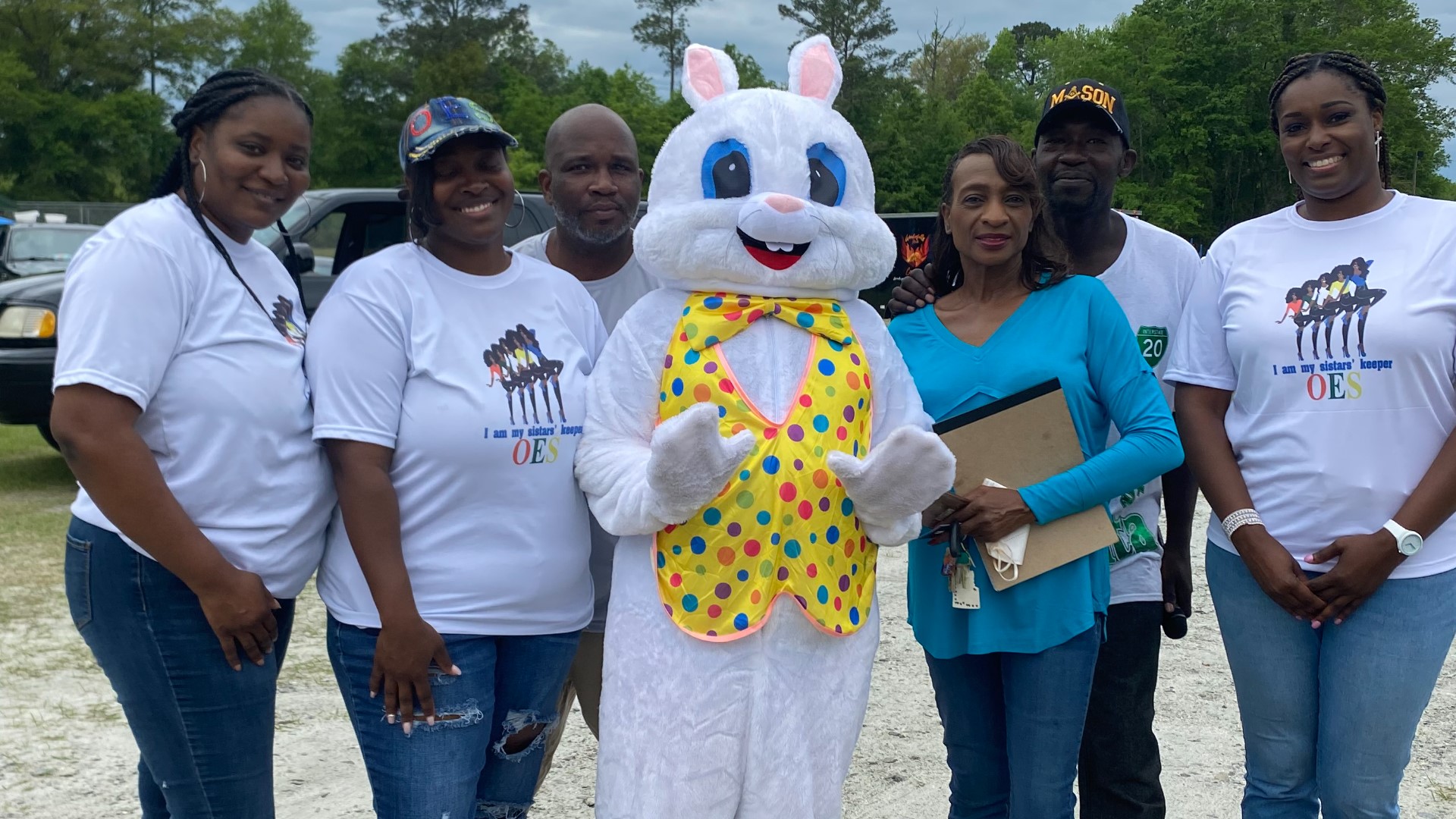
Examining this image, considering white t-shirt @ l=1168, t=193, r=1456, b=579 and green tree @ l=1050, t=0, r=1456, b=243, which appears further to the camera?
green tree @ l=1050, t=0, r=1456, b=243

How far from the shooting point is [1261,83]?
38812 millimetres

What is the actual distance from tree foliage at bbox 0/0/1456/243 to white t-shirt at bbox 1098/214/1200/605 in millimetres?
26427

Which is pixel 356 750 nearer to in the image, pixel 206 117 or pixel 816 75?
pixel 206 117

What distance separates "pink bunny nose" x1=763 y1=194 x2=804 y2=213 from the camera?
2520 millimetres

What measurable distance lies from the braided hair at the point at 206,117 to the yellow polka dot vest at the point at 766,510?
977mm

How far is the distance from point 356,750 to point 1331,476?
3441 mm

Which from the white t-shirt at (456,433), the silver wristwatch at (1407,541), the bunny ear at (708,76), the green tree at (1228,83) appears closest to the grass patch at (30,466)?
the white t-shirt at (456,433)

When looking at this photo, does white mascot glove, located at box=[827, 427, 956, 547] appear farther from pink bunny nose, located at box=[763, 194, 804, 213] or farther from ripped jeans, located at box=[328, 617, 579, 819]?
ripped jeans, located at box=[328, 617, 579, 819]

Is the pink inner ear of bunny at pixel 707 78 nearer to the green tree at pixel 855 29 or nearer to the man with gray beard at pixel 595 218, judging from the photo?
the man with gray beard at pixel 595 218

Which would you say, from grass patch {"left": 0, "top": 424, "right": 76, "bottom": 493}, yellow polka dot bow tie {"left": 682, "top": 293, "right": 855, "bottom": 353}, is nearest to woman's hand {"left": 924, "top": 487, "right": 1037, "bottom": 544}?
yellow polka dot bow tie {"left": 682, "top": 293, "right": 855, "bottom": 353}

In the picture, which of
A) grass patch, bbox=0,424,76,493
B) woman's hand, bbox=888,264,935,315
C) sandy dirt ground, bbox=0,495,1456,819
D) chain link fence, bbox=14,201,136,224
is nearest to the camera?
woman's hand, bbox=888,264,935,315

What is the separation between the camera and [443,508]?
2.45 meters

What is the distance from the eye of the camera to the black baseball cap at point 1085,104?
3.33 m

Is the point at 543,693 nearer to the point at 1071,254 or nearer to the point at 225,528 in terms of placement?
the point at 225,528
